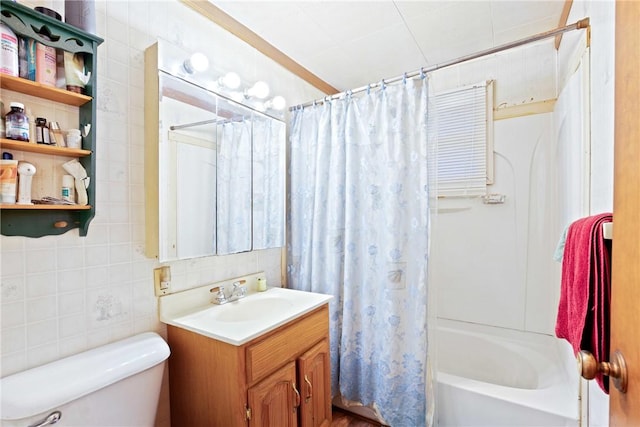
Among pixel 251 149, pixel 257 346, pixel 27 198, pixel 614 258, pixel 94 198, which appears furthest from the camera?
pixel 251 149

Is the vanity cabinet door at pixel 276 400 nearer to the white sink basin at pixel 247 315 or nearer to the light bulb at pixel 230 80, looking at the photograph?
the white sink basin at pixel 247 315

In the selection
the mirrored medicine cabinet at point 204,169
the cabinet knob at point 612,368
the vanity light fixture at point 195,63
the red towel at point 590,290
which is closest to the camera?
the cabinet knob at point 612,368

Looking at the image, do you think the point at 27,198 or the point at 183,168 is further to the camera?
the point at 183,168

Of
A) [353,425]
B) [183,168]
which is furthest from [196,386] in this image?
[353,425]

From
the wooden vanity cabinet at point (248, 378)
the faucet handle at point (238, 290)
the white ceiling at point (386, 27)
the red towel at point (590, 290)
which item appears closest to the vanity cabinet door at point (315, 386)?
the wooden vanity cabinet at point (248, 378)

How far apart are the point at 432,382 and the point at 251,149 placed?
5.56 ft

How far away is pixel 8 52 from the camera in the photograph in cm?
90

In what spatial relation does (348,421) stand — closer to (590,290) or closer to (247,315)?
(247,315)

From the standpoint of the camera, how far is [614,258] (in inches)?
23.2

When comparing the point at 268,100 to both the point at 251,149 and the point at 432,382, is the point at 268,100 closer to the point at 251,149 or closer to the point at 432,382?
the point at 251,149

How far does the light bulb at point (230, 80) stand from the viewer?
1602 millimetres

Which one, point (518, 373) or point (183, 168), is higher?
point (183, 168)

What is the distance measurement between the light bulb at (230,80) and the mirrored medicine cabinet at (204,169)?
74 mm

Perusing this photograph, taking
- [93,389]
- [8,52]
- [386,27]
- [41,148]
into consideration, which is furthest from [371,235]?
[8,52]
